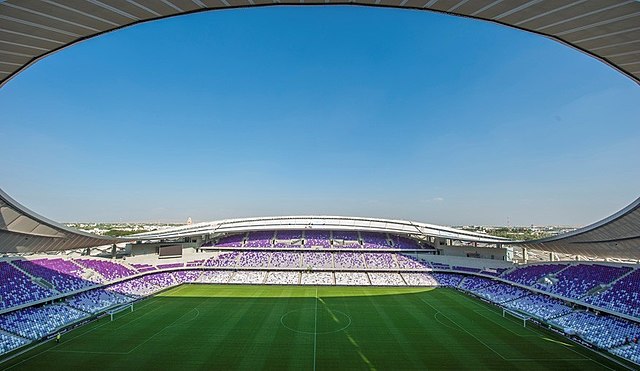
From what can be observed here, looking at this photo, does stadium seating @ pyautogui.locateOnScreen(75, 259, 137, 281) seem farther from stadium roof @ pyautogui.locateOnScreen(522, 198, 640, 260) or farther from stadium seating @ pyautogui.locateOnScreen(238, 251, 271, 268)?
stadium roof @ pyautogui.locateOnScreen(522, 198, 640, 260)

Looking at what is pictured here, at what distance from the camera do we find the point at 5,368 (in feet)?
55.6

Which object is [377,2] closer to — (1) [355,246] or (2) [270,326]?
(2) [270,326]

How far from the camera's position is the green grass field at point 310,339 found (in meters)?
18.0

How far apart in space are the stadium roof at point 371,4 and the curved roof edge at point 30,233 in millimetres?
18292

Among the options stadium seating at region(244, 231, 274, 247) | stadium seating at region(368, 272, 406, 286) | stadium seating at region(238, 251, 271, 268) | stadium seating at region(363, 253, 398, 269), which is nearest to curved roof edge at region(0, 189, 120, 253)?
stadium seating at region(238, 251, 271, 268)

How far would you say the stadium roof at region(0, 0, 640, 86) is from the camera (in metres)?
4.50

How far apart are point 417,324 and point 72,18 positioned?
26.8 meters

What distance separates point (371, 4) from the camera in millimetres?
5105

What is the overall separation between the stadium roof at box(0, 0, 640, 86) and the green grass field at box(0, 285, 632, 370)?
17050 mm

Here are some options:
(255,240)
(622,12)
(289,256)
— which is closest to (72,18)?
(622,12)

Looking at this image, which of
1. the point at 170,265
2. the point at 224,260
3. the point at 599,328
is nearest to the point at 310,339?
the point at 599,328

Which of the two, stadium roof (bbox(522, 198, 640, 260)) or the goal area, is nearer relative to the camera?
stadium roof (bbox(522, 198, 640, 260))

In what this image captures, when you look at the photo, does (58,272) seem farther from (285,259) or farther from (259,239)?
(259,239)

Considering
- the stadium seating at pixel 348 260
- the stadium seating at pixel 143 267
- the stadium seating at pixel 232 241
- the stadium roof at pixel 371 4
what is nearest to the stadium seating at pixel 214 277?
the stadium seating at pixel 143 267
